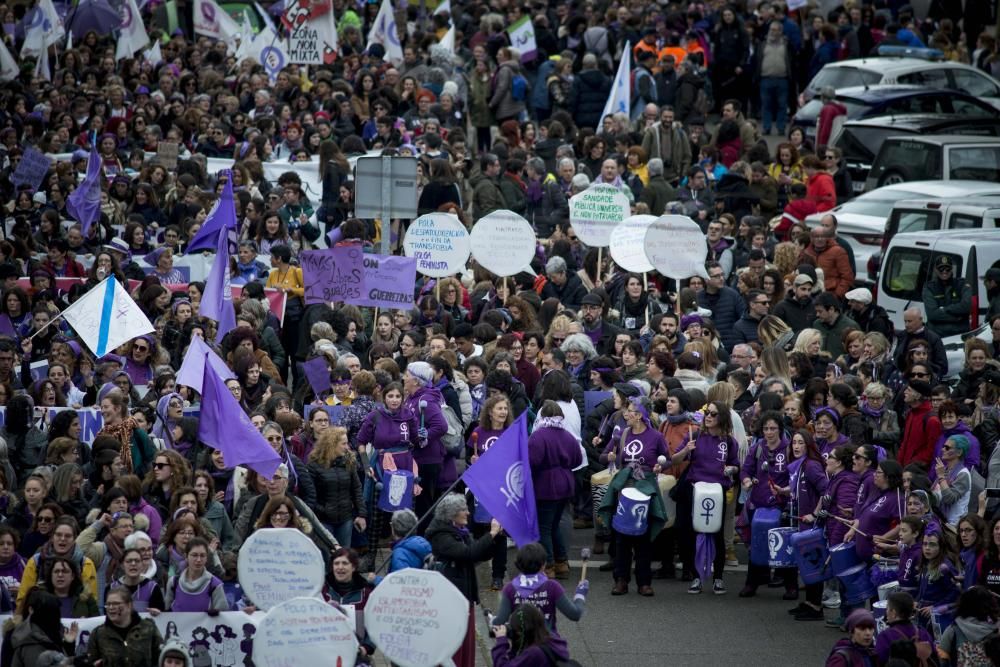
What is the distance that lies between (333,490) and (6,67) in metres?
14.4

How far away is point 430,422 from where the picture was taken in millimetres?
14422

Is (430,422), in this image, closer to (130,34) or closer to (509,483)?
(509,483)

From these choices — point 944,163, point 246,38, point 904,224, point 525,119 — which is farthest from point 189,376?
point 246,38

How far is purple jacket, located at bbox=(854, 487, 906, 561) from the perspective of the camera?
12.7 m

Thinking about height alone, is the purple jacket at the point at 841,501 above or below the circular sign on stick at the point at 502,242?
below

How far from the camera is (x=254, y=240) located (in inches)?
777

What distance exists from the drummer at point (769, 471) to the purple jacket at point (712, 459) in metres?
0.14

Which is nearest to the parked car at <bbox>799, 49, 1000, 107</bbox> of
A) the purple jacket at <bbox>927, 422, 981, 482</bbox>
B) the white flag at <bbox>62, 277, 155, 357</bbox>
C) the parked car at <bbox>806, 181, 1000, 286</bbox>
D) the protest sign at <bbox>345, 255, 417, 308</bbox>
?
the parked car at <bbox>806, 181, 1000, 286</bbox>

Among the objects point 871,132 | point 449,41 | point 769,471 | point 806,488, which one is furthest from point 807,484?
point 449,41

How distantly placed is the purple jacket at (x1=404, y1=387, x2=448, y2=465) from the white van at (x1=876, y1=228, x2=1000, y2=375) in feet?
17.5

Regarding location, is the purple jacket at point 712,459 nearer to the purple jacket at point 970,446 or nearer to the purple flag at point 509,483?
the purple jacket at point 970,446

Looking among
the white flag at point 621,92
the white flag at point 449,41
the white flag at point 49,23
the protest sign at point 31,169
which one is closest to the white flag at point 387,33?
the white flag at point 449,41

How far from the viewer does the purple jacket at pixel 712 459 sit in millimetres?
13930

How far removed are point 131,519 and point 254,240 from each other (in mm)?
8037
